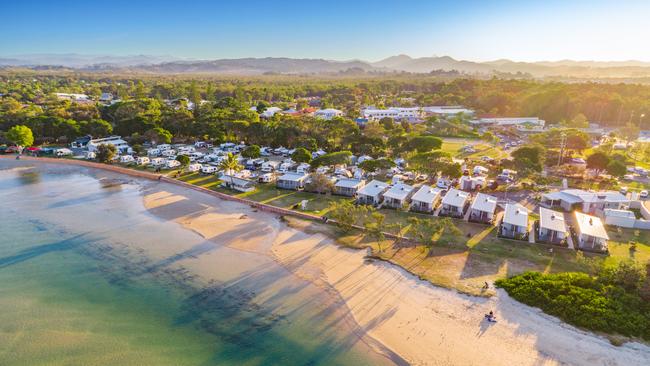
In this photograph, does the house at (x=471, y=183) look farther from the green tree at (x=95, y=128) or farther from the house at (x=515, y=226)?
the green tree at (x=95, y=128)

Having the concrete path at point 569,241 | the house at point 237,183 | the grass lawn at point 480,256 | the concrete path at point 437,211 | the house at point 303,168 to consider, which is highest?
the house at point 303,168

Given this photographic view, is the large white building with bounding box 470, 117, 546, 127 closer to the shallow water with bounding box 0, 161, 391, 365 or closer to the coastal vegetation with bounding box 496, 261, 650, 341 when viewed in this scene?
the coastal vegetation with bounding box 496, 261, 650, 341

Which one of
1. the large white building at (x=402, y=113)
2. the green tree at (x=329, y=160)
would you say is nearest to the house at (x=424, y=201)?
the green tree at (x=329, y=160)

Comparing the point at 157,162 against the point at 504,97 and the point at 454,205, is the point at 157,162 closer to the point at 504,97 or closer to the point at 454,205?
the point at 454,205

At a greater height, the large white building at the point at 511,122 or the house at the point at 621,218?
the large white building at the point at 511,122

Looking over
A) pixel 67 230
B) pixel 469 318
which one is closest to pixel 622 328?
pixel 469 318

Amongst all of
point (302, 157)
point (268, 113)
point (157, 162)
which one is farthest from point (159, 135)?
point (268, 113)

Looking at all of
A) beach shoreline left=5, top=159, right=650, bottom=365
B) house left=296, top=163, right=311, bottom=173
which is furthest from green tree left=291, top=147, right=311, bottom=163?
beach shoreline left=5, top=159, right=650, bottom=365
